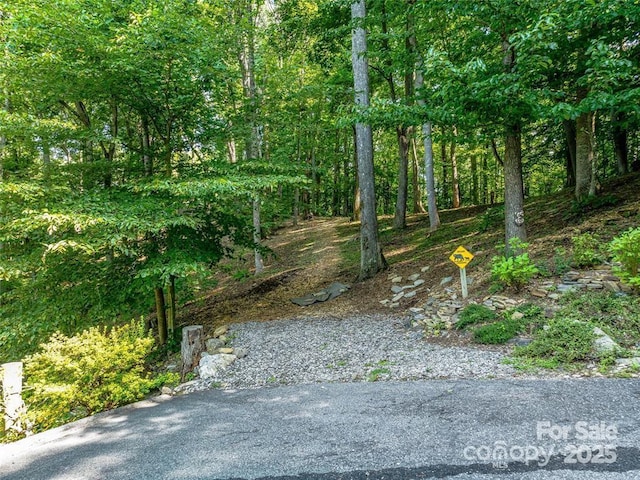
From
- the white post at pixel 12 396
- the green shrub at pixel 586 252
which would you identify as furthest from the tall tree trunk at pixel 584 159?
the white post at pixel 12 396

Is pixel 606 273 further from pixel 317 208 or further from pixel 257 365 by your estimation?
pixel 317 208

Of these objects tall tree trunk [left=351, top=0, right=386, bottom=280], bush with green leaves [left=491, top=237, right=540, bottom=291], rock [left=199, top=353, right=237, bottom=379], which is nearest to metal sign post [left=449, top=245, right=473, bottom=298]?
bush with green leaves [left=491, top=237, right=540, bottom=291]

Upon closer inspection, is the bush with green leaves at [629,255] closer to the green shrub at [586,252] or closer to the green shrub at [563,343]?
the green shrub at [586,252]

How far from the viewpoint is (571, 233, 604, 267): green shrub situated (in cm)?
514

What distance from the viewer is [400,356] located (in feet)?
14.5

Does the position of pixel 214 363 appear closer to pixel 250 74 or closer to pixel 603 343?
pixel 603 343

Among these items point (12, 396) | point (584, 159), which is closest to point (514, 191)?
point (584, 159)

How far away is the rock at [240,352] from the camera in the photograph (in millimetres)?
5230

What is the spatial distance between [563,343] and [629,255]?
1608mm

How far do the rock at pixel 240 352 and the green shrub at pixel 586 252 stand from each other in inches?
215

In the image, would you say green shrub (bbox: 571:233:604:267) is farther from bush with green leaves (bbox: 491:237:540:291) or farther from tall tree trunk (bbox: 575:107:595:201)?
tall tree trunk (bbox: 575:107:595:201)

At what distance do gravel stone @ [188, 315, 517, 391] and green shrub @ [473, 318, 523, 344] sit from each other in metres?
0.27

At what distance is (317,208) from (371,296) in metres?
14.7

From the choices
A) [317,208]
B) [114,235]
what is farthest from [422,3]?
[317,208]
